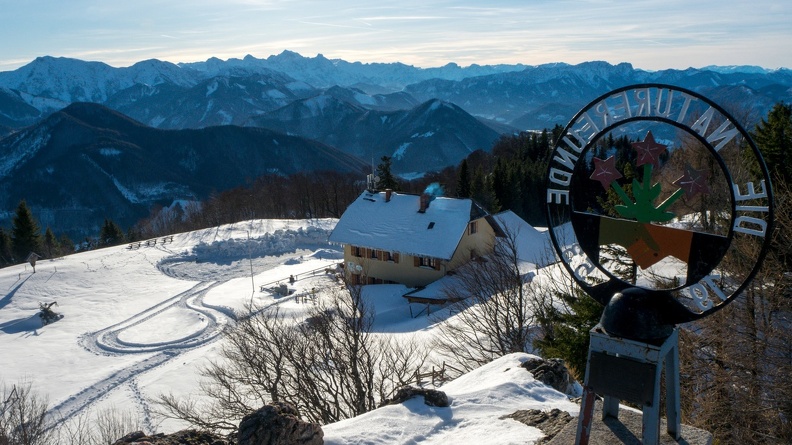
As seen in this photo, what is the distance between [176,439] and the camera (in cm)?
757

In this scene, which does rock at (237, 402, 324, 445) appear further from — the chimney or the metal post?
the chimney

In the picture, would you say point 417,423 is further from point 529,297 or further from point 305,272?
point 305,272

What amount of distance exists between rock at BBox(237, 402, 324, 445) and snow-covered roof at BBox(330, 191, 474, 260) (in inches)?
1028

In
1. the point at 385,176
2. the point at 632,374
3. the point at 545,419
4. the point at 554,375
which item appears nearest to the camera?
the point at 632,374

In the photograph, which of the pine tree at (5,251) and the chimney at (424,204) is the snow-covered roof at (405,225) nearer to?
the chimney at (424,204)

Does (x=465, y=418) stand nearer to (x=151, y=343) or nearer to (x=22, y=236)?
(x=151, y=343)

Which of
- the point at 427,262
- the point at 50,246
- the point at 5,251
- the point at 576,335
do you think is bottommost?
the point at 50,246

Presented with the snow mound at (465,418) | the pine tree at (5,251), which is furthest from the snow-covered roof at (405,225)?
the pine tree at (5,251)

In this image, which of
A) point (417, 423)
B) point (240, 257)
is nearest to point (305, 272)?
point (240, 257)

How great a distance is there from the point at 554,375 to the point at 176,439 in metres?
6.41

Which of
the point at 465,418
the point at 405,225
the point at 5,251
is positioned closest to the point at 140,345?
the point at 405,225

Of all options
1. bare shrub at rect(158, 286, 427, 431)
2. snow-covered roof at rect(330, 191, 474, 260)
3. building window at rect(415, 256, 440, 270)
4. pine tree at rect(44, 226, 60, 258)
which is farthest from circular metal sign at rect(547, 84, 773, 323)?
pine tree at rect(44, 226, 60, 258)

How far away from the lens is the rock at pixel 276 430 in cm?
725

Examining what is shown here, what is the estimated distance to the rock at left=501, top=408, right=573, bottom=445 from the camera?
22.9 feet
